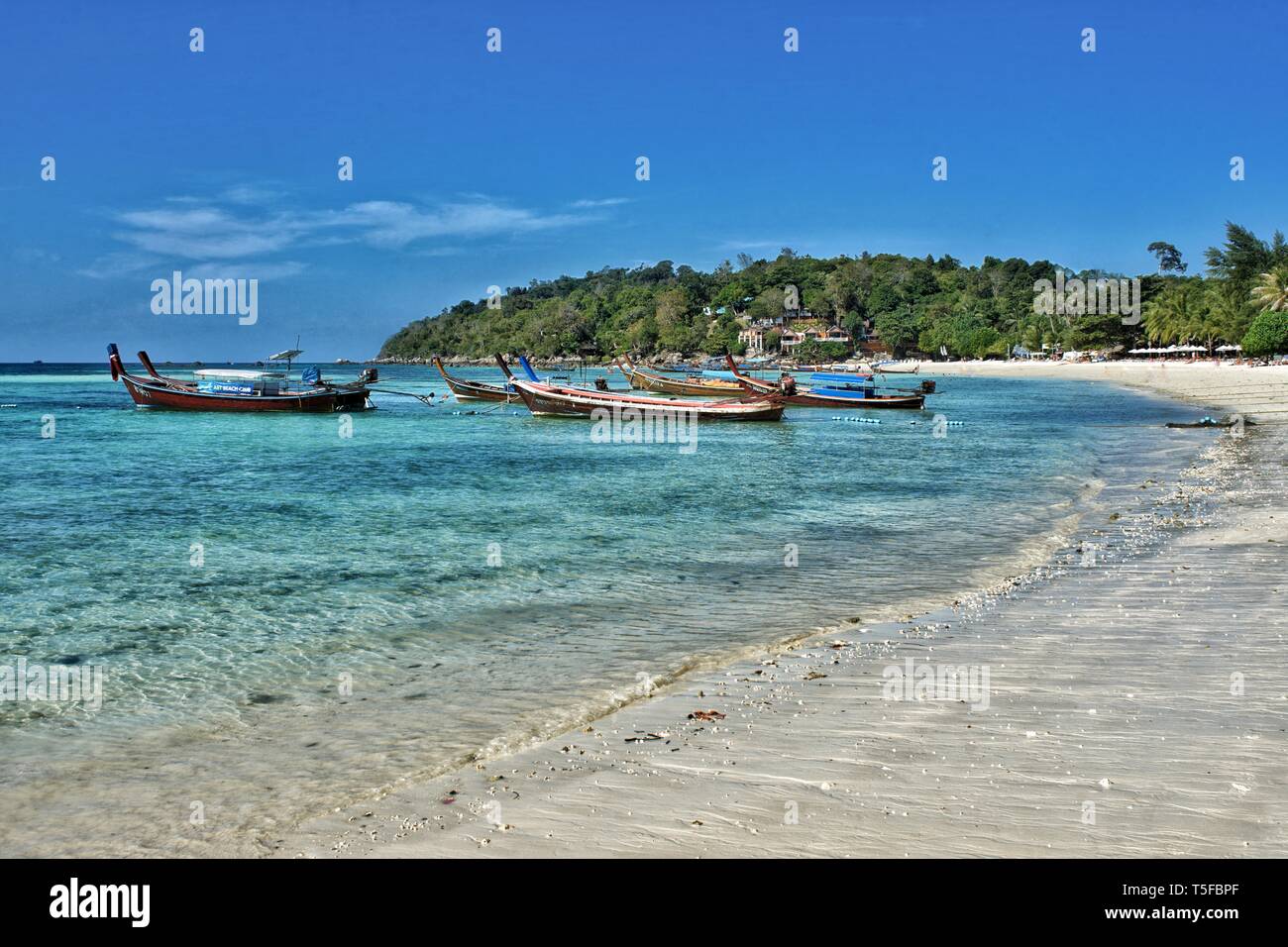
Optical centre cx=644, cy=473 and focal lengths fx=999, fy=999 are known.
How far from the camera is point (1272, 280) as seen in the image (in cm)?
9831

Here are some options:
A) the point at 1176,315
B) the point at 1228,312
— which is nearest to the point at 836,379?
the point at 1228,312

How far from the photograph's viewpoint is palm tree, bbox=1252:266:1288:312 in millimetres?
96000

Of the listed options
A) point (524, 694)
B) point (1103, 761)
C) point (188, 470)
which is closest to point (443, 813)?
point (524, 694)

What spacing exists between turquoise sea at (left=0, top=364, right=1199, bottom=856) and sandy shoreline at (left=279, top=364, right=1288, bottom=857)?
0.78 metres

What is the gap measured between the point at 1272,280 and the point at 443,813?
114 m

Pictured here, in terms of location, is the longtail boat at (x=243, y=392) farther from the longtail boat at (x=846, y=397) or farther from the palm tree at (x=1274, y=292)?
the palm tree at (x=1274, y=292)

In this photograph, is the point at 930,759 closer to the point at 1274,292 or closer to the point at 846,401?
the point at 846,401

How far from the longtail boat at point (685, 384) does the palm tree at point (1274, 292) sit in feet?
185

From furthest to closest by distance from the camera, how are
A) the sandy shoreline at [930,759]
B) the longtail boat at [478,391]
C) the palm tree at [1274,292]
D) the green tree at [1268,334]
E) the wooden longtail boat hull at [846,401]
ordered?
1. the palm tree at [1274,292]
2. the green tree at [1268,334]
3. the longtail boat at [478,391]
4. the wooden longtail boat hull at [846,401]
5. the sandy shoreline at [930,759]

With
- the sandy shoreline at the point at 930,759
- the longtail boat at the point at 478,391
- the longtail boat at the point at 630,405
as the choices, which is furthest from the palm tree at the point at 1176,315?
the sandy shoreline at the point at 930,759

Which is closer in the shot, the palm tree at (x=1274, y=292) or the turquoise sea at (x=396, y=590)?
the turquoise sea at (x=396, y=590)

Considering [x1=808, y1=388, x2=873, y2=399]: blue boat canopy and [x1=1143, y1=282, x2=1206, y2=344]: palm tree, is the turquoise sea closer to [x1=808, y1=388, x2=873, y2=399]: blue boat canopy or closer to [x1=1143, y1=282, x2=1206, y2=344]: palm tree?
[x1=808, y1=388, x2=873, y2=399]: blue boat canopy

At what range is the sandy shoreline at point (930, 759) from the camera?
511cm

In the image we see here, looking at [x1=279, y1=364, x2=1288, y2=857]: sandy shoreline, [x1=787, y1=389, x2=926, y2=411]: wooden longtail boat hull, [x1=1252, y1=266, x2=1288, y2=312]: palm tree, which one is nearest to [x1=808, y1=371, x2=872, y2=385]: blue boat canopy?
[x1=787, y1=389, x2=926, y2=411]: wooden longtail boat hull
